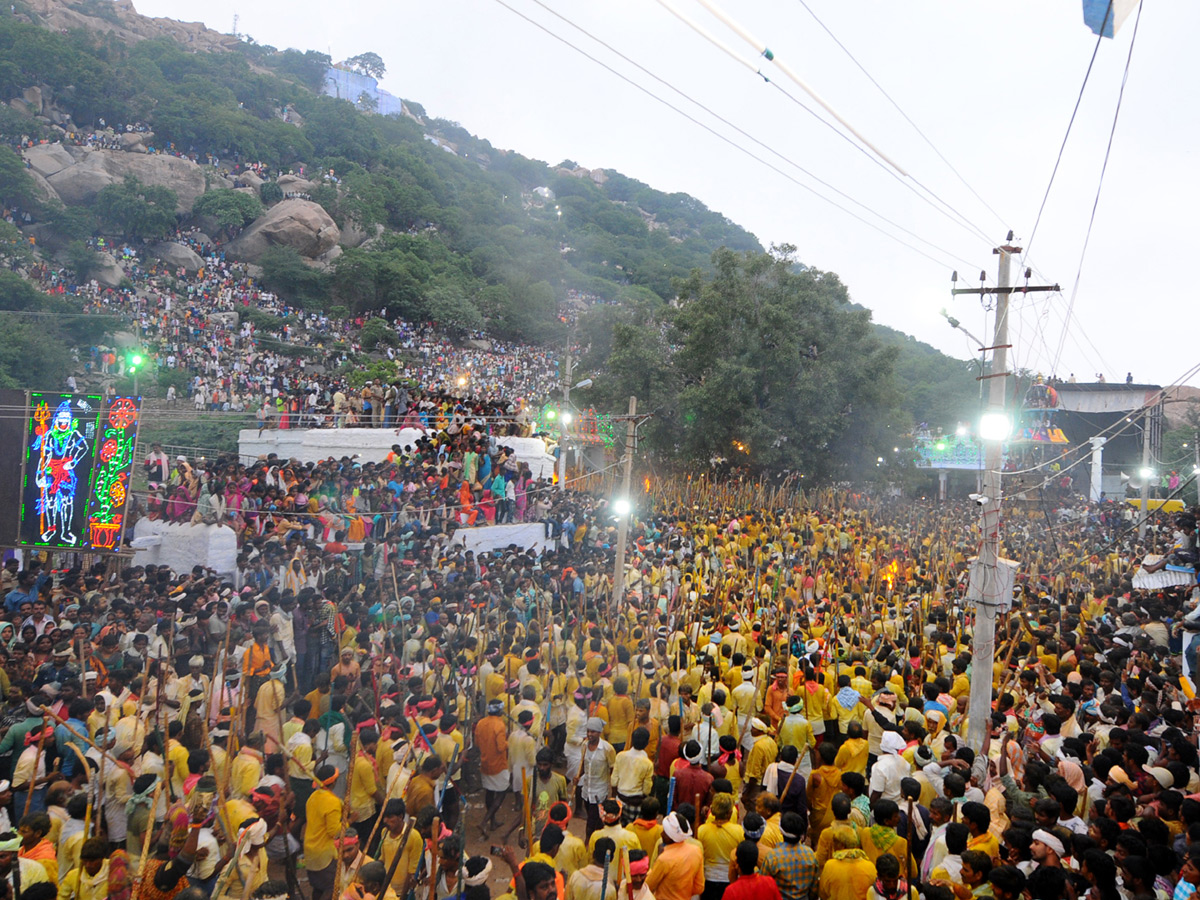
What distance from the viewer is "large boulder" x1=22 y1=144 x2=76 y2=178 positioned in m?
48.4

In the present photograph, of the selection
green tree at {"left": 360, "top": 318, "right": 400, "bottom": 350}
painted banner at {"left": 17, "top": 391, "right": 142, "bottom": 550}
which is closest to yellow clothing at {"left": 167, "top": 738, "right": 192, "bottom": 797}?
painted banner at {"left": 17, "top": 391, "right": 142, "bottom": 550}

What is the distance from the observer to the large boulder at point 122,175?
48.7 metres

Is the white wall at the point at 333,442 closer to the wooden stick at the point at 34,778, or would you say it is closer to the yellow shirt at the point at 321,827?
the wooden stick at the point at 34,778

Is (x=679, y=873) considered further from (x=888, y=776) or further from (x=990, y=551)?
(x=990, y=551)

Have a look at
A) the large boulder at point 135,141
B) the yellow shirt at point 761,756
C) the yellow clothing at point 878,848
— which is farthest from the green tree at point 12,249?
the yellow clothing at point 878,848

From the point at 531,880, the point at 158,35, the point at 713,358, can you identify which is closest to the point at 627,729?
the point at 531,880

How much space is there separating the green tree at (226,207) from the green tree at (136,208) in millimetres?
4133

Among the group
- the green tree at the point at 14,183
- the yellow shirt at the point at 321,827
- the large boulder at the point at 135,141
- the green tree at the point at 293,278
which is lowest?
the yellow shirt at the point at 321,827

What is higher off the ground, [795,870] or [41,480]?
[41,480]

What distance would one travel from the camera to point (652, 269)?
292 feet

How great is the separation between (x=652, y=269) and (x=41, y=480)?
8215 centimetres

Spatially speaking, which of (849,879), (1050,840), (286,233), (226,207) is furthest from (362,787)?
(226,207)

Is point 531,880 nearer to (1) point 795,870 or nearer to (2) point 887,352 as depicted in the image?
(1) point 795,870

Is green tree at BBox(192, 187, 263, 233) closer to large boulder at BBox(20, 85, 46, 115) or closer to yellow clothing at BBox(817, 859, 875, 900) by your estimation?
large boulder at BBox(20, 85, 46, 115)
